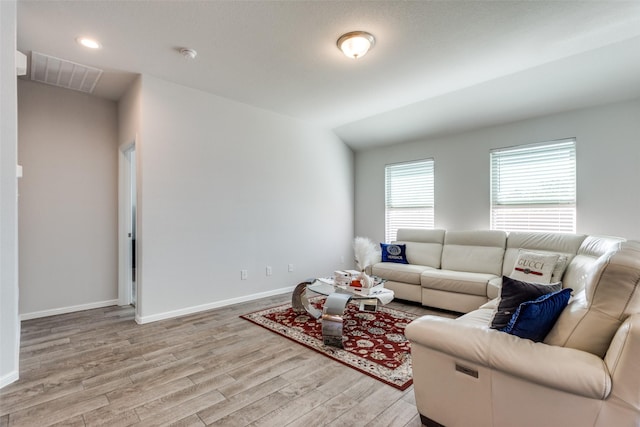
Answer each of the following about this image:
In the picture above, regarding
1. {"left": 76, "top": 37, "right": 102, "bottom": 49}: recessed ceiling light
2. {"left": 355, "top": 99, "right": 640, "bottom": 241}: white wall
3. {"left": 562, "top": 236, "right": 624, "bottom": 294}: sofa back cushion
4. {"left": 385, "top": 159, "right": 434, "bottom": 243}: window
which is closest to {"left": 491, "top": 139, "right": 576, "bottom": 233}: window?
{"left": 355, "top": 99, "right": 640, "bottom": 241}: white wall

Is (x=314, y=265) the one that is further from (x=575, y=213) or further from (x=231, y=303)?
(x=575, y=213)

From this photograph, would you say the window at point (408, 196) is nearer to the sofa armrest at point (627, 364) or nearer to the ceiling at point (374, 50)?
the ceiling at point (374, 50)

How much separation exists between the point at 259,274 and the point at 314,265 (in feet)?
3.50

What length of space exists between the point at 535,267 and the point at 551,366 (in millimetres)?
2290

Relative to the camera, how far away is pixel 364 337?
2.87 meters

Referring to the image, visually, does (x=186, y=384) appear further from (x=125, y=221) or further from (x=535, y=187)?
(x=535, y=187)

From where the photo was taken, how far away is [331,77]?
339 centimetres

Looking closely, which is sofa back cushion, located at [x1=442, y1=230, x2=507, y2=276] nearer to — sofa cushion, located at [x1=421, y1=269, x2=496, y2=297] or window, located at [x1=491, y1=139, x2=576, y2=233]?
sofa cushion, located at [x1=421, y1=269, x2=496, y2=297]

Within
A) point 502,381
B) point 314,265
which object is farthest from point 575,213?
point 314,265

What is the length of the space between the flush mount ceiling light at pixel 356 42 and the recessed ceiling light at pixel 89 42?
212 centimetres

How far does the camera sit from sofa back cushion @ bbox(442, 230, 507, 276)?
3801mm

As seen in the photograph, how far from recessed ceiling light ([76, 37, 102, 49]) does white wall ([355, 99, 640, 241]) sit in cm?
418

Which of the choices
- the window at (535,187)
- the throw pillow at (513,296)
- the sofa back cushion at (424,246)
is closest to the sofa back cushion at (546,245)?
the window at (535,187)

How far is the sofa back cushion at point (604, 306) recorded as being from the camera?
1268 mm
